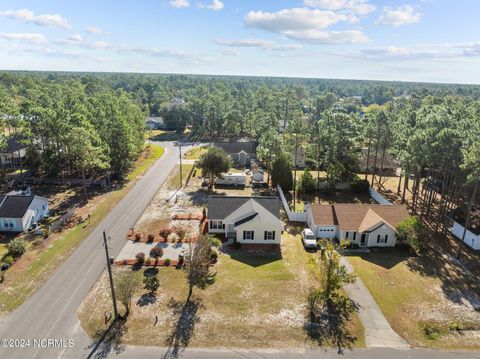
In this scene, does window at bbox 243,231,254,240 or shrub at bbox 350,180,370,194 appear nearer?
window at bbox 243,231,254,240

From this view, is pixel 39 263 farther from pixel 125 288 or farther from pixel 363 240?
pixel 363 240

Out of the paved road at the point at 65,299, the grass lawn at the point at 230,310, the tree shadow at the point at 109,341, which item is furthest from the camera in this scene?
the grass lawn at the point at 230,310

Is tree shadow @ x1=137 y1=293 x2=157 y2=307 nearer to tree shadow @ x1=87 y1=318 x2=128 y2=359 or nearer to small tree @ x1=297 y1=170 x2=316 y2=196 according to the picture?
tree shadow @ x1=87 y1=318 x2=128 y2=359

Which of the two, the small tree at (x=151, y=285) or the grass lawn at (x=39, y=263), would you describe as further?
the small tree at (x=151, y=285)

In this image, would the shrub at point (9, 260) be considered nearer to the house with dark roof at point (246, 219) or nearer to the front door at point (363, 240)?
the house with dark roof at point (246, 219)

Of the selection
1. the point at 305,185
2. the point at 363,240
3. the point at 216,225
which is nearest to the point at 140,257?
the point at 216,225

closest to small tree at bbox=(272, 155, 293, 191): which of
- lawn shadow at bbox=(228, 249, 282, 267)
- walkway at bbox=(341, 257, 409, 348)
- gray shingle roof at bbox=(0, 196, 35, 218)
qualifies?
lawn shadow at bbox=(228, 249, 282, 267)

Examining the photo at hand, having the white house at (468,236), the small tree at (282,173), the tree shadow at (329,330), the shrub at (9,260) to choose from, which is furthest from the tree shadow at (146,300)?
the white house at (468,236)
